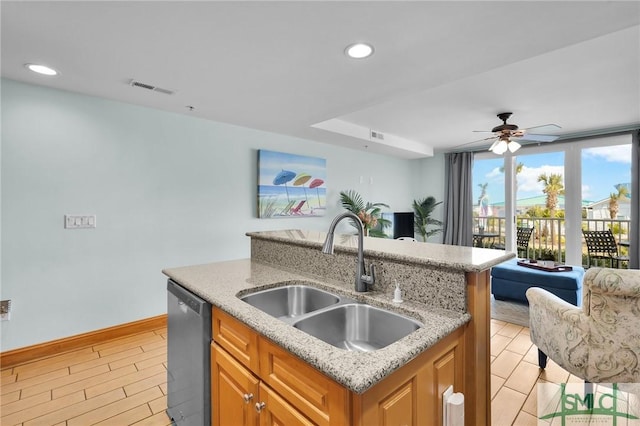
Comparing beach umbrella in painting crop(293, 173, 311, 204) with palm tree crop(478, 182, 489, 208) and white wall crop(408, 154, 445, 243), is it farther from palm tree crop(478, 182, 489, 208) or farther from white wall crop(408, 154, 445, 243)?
palm tree crop(478, 182, 489, 208)

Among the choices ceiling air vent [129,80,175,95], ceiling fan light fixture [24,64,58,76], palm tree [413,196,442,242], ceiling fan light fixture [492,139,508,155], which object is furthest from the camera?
palm tree [413,196,442,242]

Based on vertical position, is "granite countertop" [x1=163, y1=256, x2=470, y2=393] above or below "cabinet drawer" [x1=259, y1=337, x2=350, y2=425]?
above

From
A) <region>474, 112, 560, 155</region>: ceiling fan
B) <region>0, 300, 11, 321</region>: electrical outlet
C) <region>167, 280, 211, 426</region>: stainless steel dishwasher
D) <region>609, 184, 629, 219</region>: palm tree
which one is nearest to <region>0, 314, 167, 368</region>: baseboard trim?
<region>0, 300, 11, 321</region>: electrical outlet

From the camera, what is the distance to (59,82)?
7.87 feet

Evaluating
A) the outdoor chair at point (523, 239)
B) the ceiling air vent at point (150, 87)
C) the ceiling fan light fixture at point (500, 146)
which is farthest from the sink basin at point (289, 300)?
the outdoor chair at point (523, 239)

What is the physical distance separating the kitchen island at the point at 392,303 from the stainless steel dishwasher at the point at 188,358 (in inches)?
3.1

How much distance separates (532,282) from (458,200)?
2.70 meters

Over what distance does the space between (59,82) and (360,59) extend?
2.38m

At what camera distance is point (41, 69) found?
2.16 metres

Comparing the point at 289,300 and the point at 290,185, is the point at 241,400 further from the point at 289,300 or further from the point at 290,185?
the point at 290,185

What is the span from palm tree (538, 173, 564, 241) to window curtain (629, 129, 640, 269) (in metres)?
0.84

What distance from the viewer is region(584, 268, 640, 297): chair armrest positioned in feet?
4.91

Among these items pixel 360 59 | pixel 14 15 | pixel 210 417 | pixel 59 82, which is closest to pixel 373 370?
pixel 210 417

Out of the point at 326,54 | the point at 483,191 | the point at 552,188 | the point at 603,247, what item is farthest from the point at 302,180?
the point at 603,247
